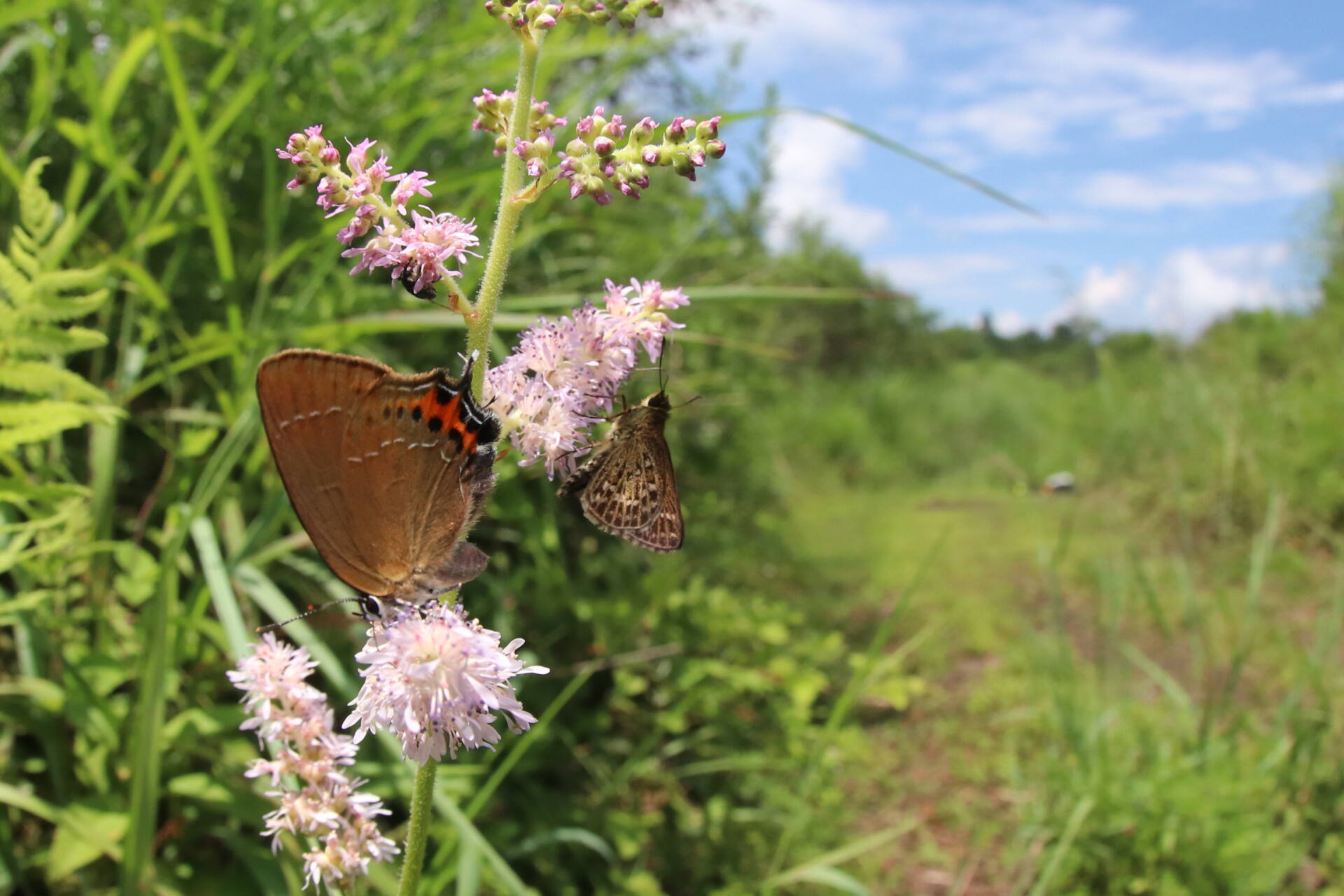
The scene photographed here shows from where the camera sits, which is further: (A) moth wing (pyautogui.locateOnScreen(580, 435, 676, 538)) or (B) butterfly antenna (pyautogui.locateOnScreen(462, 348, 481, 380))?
(A) moth wing (pyautogui.locateOnScreen(580, 435, 676, 538))

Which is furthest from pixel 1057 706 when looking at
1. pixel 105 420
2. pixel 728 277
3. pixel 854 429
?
pixel 854 429

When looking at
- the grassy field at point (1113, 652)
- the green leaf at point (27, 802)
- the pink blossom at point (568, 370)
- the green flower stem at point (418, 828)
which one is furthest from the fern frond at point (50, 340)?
the grassy field at point (1113, 652)

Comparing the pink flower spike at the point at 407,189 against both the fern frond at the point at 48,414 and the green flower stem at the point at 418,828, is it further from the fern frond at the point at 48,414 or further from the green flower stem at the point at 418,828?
the fern frond at the point at 48,414

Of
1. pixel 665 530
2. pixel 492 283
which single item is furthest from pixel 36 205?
pixel 665 530

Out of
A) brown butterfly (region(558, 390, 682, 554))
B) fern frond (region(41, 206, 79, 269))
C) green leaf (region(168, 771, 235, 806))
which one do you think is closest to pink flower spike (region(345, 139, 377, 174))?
brown butterfly (region(558, 390, 682, 554))

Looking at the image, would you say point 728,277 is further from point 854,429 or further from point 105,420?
point 854,429

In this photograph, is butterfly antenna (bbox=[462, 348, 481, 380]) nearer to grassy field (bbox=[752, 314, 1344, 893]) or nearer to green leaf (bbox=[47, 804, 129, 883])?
green leaf (bbox=[47, 804, 129, 883])
